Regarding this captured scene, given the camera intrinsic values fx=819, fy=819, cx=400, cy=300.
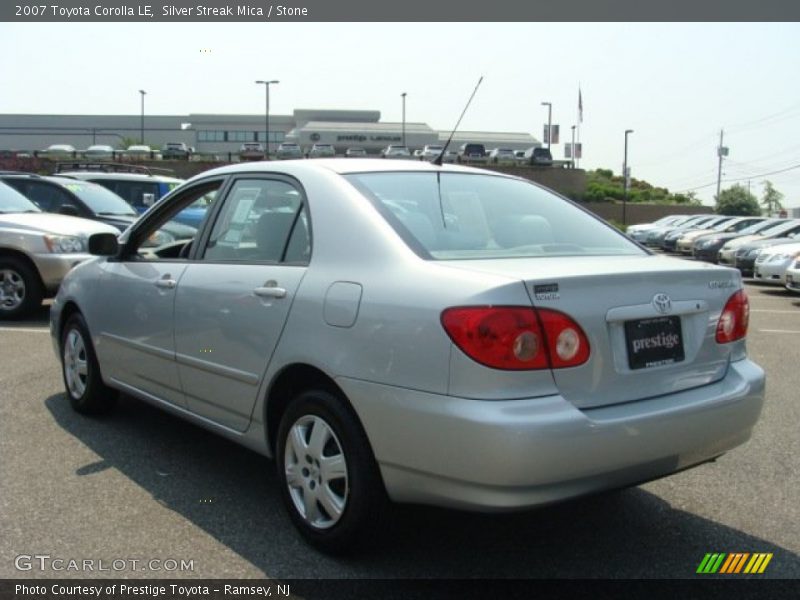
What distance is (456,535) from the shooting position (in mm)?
3584

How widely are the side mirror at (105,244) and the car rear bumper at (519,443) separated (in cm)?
242

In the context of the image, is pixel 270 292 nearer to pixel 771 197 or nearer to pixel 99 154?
pixel 99 154

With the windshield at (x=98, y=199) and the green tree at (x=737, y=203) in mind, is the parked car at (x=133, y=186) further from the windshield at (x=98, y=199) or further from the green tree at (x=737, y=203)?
the green tree at (x=737, y=203)

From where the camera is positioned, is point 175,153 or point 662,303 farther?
point 175,153

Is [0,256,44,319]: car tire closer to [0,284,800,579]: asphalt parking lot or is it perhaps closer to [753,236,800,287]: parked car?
[0,284,800,579]: asphalt parking lot

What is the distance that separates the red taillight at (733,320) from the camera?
11.1ft

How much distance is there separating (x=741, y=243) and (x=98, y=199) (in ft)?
47.0

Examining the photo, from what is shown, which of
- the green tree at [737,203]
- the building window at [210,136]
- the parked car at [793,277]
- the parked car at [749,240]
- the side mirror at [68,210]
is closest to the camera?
the side mirror at [68,210]

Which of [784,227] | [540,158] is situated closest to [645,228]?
[784,227]

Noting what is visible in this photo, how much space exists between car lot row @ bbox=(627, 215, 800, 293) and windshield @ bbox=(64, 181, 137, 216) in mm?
10714

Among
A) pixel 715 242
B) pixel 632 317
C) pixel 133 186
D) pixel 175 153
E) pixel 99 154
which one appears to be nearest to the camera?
pixel 632 317

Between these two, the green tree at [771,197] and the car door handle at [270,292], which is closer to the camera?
the car door handle at [270,292]

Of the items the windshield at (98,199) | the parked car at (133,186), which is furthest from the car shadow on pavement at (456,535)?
the parked car at (133,186)

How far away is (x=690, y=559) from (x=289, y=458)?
67.3 inches
